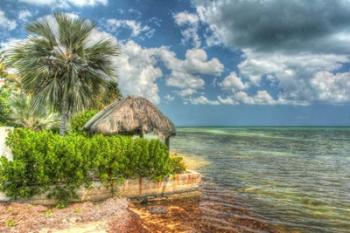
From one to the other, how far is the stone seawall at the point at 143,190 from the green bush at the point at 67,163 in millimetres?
203

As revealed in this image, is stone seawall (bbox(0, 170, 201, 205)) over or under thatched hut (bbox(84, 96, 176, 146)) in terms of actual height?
under

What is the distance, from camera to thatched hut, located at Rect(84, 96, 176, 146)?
12.7 m

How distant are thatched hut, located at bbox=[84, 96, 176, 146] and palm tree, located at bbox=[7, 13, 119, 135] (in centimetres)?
204

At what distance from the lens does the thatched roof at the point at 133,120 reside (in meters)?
12.7

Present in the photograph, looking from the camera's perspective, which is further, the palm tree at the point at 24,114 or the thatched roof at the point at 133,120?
the palm tree at the point at 24,114

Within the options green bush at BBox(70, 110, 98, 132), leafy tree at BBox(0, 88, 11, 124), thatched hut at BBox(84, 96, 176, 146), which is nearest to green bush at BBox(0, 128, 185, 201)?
thatched hut at BBox(84, 96, 176, 146)

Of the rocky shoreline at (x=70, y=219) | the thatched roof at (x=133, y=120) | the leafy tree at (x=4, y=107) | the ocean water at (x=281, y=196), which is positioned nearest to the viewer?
the rocky shoreline at (x=70, y=219)

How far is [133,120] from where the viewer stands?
1286 centimetres

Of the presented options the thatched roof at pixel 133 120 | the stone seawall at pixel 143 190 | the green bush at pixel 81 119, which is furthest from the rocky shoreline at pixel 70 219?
the green bush at pixel 81 119

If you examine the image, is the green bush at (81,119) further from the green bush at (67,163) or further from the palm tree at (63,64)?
the green bush at (67,163)

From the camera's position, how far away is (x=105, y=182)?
10.2 meters

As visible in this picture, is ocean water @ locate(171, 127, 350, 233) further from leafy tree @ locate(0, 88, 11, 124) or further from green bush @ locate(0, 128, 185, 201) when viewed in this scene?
leafy tree @ locate(0, 88, 11, 124)

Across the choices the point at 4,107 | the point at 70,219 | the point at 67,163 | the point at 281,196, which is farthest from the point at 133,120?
the point at 4,107

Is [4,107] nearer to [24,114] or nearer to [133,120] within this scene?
[24,114]
